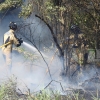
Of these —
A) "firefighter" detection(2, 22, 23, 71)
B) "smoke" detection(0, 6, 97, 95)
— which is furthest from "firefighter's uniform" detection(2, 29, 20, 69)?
"smoke" detection(0, 6, 97, 95)

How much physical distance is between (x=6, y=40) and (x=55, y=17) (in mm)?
1694

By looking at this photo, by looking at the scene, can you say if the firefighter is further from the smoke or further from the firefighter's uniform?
the smoke

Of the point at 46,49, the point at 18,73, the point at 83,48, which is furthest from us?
the point at 46,49

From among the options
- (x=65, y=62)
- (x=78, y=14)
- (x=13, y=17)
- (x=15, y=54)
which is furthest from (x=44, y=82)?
(x=13, y=17)

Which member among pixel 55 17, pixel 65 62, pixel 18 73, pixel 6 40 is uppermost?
pixel 55 17

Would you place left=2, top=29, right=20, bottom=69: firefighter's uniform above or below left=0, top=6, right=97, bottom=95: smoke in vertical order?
above

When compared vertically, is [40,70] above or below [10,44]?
below

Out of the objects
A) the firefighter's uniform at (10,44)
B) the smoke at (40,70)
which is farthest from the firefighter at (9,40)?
the smoke at (40,70)

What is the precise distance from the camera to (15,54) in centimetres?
1312

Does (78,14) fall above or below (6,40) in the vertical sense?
above

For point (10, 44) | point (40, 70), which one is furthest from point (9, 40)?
point (40, 70)

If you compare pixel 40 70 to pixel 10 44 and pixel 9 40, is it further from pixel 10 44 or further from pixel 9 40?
pixel 9 40

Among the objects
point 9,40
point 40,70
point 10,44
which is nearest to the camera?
point 9,40

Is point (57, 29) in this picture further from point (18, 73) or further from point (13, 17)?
point (13, 17)
